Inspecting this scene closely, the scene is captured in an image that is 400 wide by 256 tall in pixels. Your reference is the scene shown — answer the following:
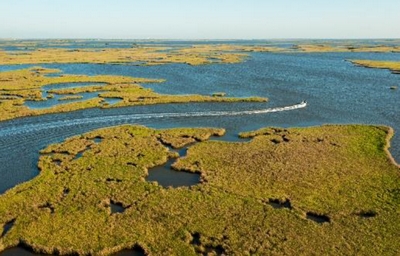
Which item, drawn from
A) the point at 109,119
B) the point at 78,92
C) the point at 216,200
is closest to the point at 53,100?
the point at 78,92

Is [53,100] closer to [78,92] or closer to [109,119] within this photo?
[78,92]

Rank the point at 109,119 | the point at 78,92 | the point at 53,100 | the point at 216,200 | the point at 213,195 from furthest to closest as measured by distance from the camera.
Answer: the point at 78,92, the point at 53,100, the point at 109,119, the point at 213,195, the point at 216,200

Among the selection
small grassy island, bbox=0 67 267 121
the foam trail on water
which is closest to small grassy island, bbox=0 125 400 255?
the foam trail on water

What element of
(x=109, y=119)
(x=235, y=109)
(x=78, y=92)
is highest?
(x=235, y=109)

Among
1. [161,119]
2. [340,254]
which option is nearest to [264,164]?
[340,254]

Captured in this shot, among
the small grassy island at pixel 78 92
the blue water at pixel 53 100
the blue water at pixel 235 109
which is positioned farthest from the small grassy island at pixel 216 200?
the blue water at pixel 53 100

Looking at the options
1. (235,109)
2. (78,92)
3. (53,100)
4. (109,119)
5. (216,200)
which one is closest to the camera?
(216,200)

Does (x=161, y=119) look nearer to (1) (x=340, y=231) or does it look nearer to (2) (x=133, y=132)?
(2) (x=133, y=132)
